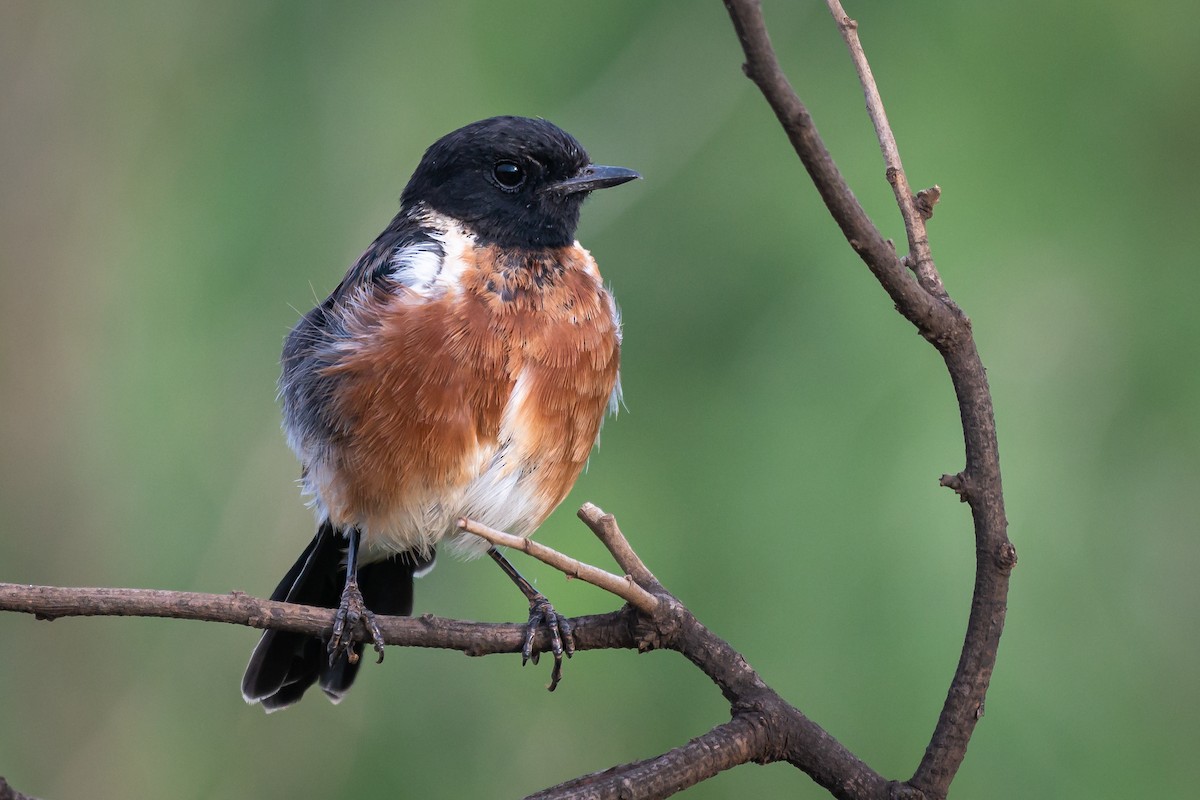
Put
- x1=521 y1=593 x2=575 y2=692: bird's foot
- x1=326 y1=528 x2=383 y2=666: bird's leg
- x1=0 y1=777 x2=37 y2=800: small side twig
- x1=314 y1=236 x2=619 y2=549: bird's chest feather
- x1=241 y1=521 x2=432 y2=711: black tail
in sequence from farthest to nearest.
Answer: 1. x1=241 y1=521 x2=432 y2=711: black tail
2. x1=314 y1=236 x2=619 y2=549: bird's chest feather
3. x1=326 y1=528 x2=383 y2=666: bird's leg
4. x1=521 y1=593 x2=575 y2=692: bird's foot
5. x1=0 y1=777 x2=37 y2=800: small side twig

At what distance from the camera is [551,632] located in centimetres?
305

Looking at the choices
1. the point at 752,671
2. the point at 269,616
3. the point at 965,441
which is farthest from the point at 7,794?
the point at 965,441

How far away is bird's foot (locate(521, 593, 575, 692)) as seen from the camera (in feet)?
9.25

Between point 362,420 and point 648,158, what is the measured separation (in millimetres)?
2223

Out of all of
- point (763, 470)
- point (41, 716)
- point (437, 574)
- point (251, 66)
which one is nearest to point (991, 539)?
point (763, 470)

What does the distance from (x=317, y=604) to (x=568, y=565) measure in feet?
7.01

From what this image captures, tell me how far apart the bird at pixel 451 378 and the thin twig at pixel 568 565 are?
0.67m

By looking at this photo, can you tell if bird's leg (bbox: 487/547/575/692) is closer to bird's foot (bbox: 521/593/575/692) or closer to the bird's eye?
bird's foot (bbox: 521/593/575/692)

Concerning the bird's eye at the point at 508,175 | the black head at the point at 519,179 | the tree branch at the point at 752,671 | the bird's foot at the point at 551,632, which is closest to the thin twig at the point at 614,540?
the tree branch at the point at 752,671

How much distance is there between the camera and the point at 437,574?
5.14 metres

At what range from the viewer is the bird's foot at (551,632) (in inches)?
111

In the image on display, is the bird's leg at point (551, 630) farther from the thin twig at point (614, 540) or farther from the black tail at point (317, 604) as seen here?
the black tail at point (317, 604)

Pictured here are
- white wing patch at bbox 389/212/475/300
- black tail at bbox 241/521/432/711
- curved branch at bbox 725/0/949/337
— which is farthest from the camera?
black tail at bbox 241/521/432/711

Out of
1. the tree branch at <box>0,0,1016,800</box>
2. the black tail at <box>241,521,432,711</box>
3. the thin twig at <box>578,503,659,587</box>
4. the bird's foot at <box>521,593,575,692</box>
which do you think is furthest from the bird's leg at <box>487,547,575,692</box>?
the black tail at <box>241,521,432,711</box>
